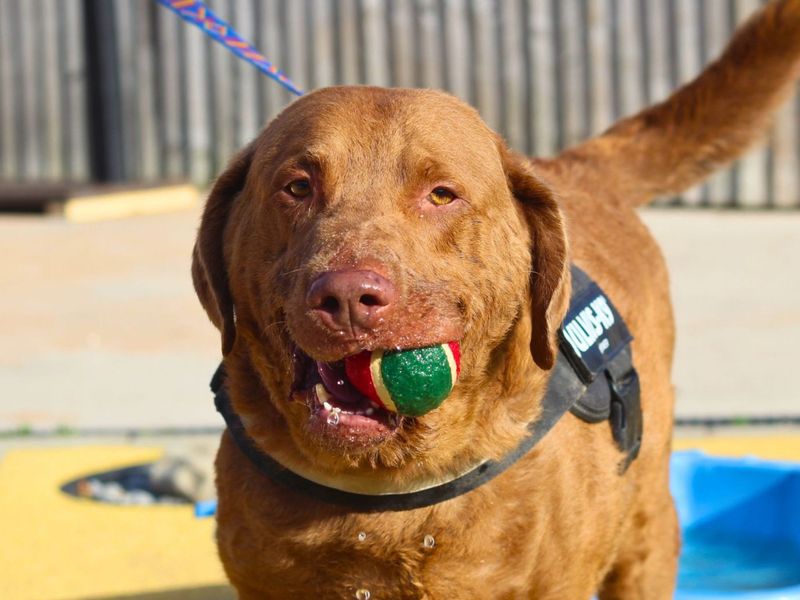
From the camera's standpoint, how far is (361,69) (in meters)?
13.6

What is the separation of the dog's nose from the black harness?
62 cm

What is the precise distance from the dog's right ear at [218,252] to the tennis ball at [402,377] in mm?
550

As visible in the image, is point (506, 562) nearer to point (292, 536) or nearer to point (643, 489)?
point (292, 536)

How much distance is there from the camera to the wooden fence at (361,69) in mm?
12953

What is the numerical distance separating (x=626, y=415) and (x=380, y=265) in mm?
1146

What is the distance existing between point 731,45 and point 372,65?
8.79 meters

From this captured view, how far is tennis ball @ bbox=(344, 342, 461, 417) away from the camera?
3059mm

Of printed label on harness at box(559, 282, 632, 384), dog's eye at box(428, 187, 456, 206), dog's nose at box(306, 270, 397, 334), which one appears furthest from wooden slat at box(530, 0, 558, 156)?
dog's nose at box(306, 270, 397, 334)

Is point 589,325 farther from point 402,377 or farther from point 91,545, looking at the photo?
point 91,545

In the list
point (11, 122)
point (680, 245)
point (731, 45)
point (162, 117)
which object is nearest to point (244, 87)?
point (162, 117)

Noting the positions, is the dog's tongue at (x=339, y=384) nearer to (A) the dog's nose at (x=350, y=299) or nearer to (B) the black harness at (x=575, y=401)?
(A) the dog's nose at (x=350, y=299)

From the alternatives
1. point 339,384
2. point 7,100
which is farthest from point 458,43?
point 339,384

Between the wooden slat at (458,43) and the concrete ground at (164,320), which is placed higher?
the wooden slat at (458,43)

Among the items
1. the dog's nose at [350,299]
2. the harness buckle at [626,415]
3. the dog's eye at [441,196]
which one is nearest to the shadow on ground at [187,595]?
the harness buckle at [626,415]
